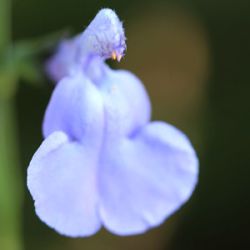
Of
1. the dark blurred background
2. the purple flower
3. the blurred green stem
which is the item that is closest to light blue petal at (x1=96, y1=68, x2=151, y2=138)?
the purple flower

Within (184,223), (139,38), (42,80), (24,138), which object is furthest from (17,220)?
(139,38)

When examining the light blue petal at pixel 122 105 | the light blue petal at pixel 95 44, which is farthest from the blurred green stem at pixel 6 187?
the light blue petal at pixel 122 105

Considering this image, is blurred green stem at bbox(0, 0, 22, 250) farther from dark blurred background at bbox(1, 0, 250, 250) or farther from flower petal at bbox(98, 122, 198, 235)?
dark blurred background at bbox(1, 0, 250, 250)

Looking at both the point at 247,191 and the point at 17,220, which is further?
the point at 247,191

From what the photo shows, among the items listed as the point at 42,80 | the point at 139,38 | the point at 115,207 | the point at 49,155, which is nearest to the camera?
the point at 49,155

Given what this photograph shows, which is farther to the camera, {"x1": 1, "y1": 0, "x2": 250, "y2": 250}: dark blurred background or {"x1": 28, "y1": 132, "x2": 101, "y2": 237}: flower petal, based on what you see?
{"x1": 1, "y1": 0, "x2": 250, "y2": 250}: dark blurred background

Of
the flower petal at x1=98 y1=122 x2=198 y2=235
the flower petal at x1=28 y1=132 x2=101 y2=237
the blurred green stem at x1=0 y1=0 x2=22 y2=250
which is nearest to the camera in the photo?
the flower petal at x1=28 y1=132 x2=101 y2=237

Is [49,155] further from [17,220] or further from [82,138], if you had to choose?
[17,220]
